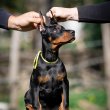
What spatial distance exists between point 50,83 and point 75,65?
13.3 metres

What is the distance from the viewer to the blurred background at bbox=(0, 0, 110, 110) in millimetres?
11406

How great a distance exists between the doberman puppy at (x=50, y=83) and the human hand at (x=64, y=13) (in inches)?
2.5

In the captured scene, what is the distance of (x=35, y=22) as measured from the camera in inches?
104

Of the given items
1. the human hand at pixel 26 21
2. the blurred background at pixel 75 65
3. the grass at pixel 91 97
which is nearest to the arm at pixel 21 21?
the human hand at pixel 26 21

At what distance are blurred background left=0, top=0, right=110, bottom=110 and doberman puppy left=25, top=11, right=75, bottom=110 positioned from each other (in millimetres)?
6141

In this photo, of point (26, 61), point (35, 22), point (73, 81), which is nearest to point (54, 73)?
point (35, 22)

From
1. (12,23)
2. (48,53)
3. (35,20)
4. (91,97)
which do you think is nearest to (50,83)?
(48,53)

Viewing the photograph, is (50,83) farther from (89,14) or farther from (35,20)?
(89,14)

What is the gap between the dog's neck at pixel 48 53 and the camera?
2609 mm

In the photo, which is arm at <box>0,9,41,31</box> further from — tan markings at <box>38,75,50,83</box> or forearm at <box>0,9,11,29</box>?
tan markings at <box>38,75,50,83</box>

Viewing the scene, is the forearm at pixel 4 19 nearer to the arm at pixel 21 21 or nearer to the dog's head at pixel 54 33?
the arm at pixel 21 21

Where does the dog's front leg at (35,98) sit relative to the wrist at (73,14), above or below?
below

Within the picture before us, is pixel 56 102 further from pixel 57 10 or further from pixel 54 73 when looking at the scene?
pixel 57 10

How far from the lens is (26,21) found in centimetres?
273
